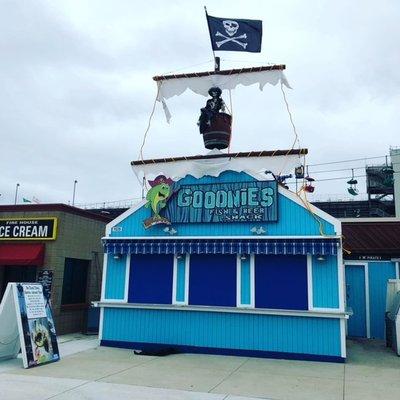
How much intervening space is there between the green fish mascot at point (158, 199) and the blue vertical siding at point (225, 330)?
7.99ft

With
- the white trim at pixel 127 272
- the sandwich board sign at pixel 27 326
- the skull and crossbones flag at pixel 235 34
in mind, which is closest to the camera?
Result: the sandwich board sign at pixel 27 326

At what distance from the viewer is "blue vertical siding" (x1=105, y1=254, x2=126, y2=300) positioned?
12133mm

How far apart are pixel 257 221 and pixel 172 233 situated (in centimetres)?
237

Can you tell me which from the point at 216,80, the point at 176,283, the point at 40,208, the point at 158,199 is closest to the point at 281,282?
the point at 176,283

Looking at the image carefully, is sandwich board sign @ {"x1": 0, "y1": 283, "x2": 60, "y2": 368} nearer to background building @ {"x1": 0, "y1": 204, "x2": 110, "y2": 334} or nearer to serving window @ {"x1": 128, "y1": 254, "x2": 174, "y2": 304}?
serving window @ {"x1": 128, "y1": 254, "x2": 174, "y2": 304}

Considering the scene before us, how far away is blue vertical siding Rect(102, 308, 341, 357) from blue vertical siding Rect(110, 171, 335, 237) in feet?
6.87

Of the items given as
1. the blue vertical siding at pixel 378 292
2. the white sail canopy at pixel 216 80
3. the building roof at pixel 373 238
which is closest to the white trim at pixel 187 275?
the white sail canopy at pixel 216 80

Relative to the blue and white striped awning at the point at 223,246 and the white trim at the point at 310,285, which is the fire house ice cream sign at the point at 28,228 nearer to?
the blue and white striped awning at the point at 223,246

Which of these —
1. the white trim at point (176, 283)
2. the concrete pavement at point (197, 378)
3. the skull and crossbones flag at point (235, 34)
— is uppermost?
the skull and crossbones flag at point (235, 34)

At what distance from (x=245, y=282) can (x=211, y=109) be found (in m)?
5.22

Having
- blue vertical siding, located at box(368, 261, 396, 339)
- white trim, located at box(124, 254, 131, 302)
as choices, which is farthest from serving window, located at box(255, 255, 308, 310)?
blue vertical siding, located at box(368, 261, 396, 339)

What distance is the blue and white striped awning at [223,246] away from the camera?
1052 cm

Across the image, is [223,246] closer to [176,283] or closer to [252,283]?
[252,283]

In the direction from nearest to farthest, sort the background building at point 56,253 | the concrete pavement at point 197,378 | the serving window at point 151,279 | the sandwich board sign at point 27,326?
the concrete pavement at point 197,378, the sandwich board sign at point 27,326, the serving window at point 151,279, the background building at point 56,253
